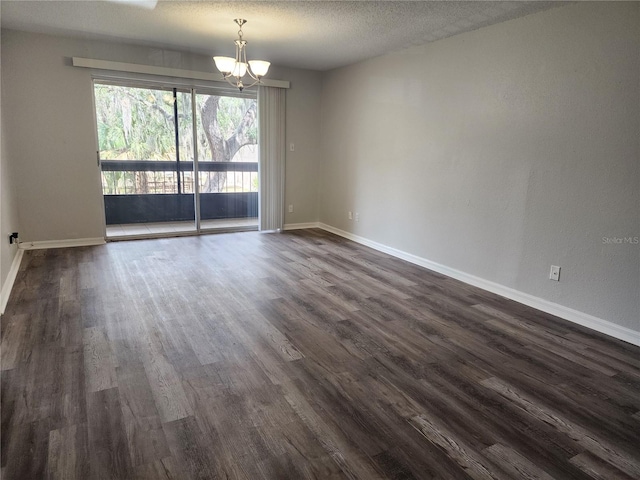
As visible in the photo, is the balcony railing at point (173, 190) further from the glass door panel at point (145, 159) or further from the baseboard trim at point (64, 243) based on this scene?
the baseboard trim at point (64, 243)

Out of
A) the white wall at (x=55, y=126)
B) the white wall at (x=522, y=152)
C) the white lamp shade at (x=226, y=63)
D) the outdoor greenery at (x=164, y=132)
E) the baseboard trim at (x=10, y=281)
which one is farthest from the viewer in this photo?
the outdoor greenery at (x=164, y=132)

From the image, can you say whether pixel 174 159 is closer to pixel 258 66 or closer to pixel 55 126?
pixel 55 126

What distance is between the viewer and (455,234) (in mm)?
4016

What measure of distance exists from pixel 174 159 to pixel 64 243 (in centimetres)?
172

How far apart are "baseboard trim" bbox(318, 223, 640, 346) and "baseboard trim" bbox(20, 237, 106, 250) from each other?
3514 millimetres

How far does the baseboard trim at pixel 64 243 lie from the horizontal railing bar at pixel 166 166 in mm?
994

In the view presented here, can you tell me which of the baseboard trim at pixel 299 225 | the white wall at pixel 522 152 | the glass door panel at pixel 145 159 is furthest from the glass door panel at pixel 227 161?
the white wall at pixel 522 152

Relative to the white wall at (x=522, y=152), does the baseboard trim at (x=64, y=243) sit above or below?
below

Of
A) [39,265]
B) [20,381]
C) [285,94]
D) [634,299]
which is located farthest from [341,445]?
[285,94]

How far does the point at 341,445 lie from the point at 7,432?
1417 millimetres

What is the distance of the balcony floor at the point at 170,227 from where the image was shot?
17.6ft

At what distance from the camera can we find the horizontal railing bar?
5329 millimetres

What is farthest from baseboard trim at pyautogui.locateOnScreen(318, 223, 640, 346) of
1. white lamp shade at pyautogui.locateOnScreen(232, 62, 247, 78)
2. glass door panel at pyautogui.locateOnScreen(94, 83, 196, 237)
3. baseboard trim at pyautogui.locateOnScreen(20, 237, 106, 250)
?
baseboard trim at pyautogui.locateOnScreen(20, 237, 106, 250)

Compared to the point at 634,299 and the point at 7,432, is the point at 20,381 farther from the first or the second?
the point at 634,299
